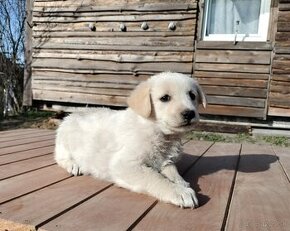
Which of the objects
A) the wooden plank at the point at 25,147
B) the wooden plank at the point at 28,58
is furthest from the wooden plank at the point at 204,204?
the wooden plank at the point at 28,58

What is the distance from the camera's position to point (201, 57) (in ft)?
20.9

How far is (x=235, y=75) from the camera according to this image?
6215 millimetres

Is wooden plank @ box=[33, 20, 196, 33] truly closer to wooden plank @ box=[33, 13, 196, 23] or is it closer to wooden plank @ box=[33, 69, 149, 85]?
wooden plank @ box=[33, 13, 196, 23]

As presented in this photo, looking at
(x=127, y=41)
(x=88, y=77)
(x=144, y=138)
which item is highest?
(x=127, y=41)

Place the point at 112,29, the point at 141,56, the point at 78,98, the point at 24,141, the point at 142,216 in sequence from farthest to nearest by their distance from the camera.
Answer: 1. the point at 78,98
2. the point at 112,29
3. the point at 141,56
4. the point at 24,141
5. the point at 142,216

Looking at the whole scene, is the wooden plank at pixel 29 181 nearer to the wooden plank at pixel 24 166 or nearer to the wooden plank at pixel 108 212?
the wooden plank at pixel 24 166

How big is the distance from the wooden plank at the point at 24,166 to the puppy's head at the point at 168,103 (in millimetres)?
811

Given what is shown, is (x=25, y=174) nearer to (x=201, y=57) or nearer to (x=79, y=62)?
(x=201, y=57)

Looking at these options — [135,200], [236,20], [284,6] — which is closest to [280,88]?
[284,6]

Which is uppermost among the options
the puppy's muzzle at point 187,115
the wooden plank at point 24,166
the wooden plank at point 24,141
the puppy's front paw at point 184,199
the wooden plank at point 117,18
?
the wooden plank at point 117,18

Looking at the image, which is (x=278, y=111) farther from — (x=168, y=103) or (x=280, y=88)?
(x=168, y=103)

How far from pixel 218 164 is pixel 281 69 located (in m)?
3.69

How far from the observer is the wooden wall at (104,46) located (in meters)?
6.61

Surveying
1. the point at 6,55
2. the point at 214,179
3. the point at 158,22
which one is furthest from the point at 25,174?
the point at 6,55
